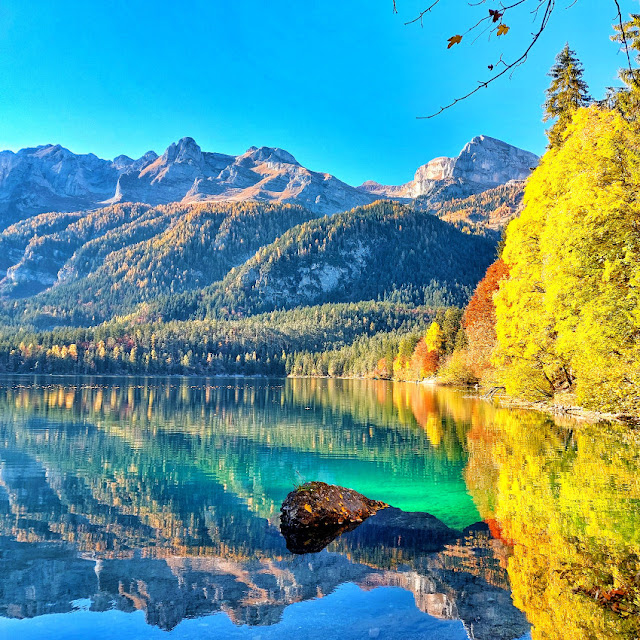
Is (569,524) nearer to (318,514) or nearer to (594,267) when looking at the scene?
(318,514)

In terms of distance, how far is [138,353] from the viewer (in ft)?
610

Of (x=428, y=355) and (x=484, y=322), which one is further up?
(x=484, y=322)

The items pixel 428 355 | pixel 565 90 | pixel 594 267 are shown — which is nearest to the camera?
pixel 594 267

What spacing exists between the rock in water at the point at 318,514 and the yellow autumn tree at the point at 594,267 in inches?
506

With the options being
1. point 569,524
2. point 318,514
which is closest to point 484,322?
point 569,524

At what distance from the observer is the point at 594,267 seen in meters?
21.9

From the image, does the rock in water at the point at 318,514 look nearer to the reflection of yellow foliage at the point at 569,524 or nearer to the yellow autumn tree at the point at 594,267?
the reflection of yellow foliage at the point at 569,524

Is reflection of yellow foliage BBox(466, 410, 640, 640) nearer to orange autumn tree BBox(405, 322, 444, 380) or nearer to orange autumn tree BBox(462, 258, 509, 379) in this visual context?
orange autumn tree BBox(462, 258, 509, 379)

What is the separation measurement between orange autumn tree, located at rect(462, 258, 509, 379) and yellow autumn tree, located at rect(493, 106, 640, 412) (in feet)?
75.8

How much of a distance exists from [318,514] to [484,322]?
46559mm

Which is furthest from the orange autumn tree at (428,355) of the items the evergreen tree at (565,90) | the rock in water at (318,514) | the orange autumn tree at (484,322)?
the rock in water at (318,514)

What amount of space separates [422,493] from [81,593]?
11.7 m

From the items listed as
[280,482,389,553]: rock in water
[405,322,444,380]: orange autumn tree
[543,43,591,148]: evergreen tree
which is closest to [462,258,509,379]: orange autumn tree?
[543,43,591,148]: evergreen tree

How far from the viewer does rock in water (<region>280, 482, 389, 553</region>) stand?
1312cm
